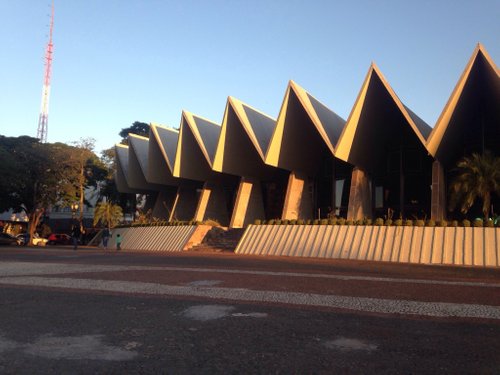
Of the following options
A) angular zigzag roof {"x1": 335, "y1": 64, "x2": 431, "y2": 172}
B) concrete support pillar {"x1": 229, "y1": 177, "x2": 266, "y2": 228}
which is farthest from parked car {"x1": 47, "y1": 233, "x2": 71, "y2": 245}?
angular zigzag roof {"x1": 335, "y1": 64, "x2": 431, "y2": 172}

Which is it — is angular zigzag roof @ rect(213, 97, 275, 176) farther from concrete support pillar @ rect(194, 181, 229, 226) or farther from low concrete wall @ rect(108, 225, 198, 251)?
concrete support pillar @ rect(194, 181, 229, 226)

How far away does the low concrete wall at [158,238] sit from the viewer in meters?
26.3

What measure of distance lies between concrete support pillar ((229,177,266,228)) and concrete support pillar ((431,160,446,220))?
12441mm

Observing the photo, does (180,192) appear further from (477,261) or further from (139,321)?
(139,321)

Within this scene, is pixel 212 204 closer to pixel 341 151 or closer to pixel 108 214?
pixel 108 214

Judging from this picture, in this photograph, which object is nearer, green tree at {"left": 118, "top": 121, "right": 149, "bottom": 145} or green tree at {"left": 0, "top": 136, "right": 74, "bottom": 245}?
green tree at {"left": 0, "top": 136, "right": 74, "bottom": 245}

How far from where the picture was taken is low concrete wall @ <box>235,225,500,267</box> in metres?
15.5

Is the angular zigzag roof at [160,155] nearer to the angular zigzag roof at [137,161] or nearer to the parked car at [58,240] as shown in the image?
the angular zigzag roof at [137,161]

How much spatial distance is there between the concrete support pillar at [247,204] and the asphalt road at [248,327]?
68.8 feet

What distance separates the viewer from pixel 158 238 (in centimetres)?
2864

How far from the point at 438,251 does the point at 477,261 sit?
1312 mm

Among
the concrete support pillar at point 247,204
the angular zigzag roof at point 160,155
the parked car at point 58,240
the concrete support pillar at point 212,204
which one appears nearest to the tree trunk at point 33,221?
the parked car at point 58,240

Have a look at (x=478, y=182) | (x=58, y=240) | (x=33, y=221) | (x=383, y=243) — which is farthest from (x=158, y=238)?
(x=58, y=240)

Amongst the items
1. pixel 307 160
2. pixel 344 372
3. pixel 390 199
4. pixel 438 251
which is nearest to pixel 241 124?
pixel 307 160
